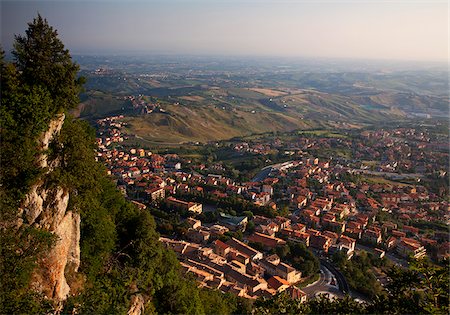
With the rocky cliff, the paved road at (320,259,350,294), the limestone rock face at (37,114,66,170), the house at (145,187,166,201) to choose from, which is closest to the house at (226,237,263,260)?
the paved road at (320,259,350,294)

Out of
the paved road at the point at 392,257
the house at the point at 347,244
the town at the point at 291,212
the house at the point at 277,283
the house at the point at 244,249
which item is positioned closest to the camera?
the house at the point at 277,283

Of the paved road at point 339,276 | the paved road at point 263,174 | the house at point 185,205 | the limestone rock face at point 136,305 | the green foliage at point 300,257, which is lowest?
the paved road at point 263,174

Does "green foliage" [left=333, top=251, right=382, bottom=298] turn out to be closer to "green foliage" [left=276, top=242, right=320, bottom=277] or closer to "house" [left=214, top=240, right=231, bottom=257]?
"green foliage" [left=276, top=242, right=320, bottom=277]

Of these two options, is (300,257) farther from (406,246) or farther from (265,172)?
(265,172)

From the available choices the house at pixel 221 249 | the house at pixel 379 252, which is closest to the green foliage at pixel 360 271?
the house at pixel 379 252

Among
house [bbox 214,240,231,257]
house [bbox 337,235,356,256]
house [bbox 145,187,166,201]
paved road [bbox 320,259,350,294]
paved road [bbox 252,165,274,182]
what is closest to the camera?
paved road [bbox 320,259,350,294]

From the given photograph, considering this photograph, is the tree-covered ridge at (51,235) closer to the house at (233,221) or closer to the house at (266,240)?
the house at (266,240)

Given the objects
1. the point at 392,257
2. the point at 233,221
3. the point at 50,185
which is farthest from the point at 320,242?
the point at 50,185
